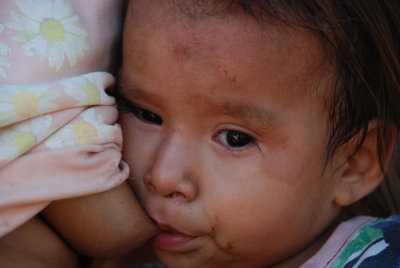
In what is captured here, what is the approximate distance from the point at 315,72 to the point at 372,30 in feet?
0.71

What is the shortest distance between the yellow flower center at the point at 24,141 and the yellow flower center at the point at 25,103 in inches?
1.9

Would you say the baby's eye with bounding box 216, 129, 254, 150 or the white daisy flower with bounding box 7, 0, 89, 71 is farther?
the baby's eye with bounding box 216, 129, 254, 150

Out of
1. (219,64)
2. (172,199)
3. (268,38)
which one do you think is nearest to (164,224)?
(172,199)

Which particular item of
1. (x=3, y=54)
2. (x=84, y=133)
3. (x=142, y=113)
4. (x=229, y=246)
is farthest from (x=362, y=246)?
(x=3, y=54)

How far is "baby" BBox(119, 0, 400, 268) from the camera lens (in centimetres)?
162

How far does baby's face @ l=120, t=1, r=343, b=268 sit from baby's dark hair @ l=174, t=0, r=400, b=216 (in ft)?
0.11

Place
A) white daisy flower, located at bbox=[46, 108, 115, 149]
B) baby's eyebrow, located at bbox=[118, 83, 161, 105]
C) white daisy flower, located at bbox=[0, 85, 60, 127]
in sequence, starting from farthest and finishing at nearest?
baby's eyebrow, located at bbox=[118, 83, 161, 105], white daisy flower, located at bbox=[46, 108, 115, 149], white daisy flower, located at bbox=[0, 85, 60, 127]

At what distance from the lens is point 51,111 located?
149 cm

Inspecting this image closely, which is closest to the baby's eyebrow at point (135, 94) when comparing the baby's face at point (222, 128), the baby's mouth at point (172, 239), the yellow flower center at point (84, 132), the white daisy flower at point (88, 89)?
the baby's face at point (222, 128)

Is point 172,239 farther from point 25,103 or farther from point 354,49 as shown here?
point 354,49

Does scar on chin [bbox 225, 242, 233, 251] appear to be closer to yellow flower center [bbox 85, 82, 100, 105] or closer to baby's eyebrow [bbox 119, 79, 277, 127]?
baby's eyebrow [bbox 119, 79, 277, 127]

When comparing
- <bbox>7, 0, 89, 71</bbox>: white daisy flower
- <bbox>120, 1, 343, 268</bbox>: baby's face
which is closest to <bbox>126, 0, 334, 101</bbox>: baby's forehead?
<bbox>120, 1, 343, 268</bbox>: baby's face

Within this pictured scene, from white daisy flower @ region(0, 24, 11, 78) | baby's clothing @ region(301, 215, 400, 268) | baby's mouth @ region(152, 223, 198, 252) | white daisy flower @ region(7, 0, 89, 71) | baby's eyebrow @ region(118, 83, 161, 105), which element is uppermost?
white daisy flower @ region(7, 0, 89, 71)

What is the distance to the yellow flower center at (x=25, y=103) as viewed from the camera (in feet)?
4.65
